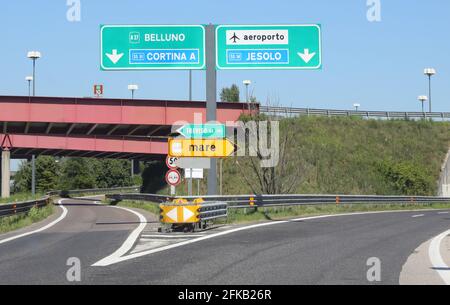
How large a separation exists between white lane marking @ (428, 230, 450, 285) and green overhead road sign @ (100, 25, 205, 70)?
10932 millimetres

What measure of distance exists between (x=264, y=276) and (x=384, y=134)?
53385 mm

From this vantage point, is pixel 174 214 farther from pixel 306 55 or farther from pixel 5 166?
pixel 5 166

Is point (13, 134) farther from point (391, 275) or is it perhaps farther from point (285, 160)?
point (391, 275)

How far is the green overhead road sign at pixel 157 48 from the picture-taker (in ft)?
73.9

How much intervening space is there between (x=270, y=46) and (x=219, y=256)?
12.7 metres

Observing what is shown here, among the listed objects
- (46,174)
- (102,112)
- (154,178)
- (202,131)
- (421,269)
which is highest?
(102,112)

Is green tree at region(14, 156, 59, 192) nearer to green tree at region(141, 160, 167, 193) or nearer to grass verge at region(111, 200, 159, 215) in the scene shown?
green tree at region(141, 160, 167, 193)

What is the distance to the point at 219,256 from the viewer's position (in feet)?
37.3

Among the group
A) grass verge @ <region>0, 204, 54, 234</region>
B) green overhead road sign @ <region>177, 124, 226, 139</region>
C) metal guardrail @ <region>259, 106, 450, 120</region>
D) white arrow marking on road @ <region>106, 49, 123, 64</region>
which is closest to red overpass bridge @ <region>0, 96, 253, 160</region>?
metal guardrail @ <region>259, 106, 450, 120</region>

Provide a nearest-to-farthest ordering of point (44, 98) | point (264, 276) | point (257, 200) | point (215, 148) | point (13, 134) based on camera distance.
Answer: point (264, 276) < point (215, 148) < point (257, 200) < point (44, 98) < point (13, 134)

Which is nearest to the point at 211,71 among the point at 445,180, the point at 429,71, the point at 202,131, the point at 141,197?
the point at 202,131

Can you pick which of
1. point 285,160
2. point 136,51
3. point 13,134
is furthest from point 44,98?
point 136,51

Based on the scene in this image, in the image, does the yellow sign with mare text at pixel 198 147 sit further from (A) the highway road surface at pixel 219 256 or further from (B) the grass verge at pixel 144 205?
(B) the grass verge at pixel 144 205

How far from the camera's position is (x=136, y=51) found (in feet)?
74.1
